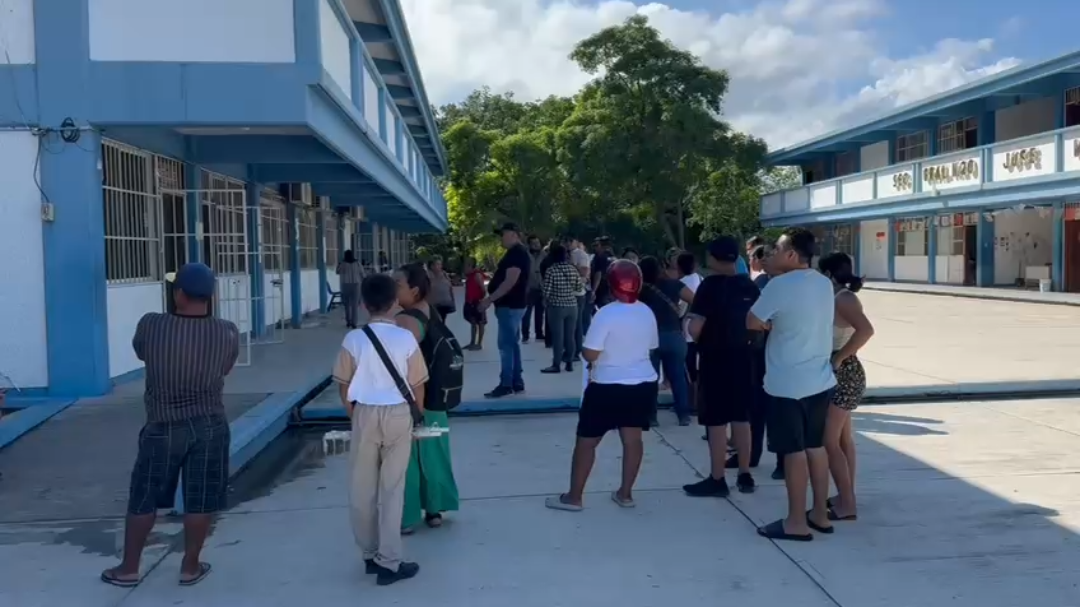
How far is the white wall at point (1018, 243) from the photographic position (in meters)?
31.6

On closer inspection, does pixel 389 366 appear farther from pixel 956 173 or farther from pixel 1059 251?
pixel 1059 251

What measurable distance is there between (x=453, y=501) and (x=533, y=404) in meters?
4.06

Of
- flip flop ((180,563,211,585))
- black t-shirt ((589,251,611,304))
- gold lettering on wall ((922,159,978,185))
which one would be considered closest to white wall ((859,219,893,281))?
gold lettering on wall ((922,159,978,185))

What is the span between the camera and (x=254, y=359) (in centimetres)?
1287

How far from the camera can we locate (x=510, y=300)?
10023 mm

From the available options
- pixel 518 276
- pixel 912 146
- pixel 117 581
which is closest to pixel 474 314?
pixel 518 276

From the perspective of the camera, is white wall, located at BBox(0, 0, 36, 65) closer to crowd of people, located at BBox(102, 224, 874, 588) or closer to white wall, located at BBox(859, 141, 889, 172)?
crowd of people, located at BBox(102, 224, 874, 588)

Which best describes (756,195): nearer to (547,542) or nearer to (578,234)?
(578,234)

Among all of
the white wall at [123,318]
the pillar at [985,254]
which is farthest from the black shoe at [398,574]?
the pillar at [985,254]

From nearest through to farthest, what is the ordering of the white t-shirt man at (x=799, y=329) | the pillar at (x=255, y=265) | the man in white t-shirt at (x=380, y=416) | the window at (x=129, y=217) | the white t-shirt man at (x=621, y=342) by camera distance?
the man in white t-shirt at (x=380, y=416) < the white t-shirt man at (x=799, y=329) < the white t-shirt man at (x=621, y=342) < the window at (x=129, y=217) < the pillar at (x=255, y=265)

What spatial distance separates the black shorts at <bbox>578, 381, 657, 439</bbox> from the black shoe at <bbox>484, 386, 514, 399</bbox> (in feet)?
13.9

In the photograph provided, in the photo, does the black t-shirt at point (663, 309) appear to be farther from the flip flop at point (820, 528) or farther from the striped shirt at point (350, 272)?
the striped shirt at point (350, 272)

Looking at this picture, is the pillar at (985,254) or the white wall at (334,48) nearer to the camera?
the white wall at (334,48)

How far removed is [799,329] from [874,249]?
36958 millimetres
